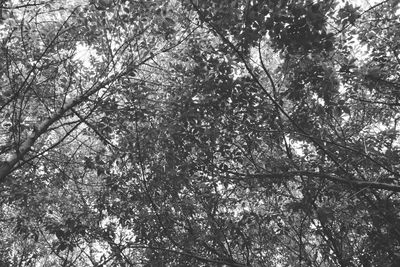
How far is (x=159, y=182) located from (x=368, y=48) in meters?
4.13

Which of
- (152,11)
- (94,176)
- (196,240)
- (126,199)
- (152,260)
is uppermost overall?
(152,11)

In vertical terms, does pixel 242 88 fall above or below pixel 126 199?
above

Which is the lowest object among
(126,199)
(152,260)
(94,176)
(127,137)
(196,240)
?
(152,260)

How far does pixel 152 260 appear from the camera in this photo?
4297mm

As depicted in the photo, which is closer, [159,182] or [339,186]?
[339,186]

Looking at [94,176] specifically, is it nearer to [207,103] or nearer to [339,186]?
[207,103]

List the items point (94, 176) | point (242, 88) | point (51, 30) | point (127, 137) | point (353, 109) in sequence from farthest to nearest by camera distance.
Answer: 1. point (94, 176)
2. point (353, 109)
3. point (51, 30)
4. point (127, 137)
5. point (242, 88)

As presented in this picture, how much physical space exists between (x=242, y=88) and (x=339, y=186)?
1.98 metres

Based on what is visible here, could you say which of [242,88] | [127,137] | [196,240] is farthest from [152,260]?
[242,88]

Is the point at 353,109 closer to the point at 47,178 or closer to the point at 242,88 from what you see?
the point at 242,88

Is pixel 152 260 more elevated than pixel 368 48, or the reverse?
pixel 368 48

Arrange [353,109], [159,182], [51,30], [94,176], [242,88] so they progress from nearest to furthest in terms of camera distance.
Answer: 1. [242,88]
2. [159,182]
3. [51,30]
4. [353,109]
5. [94,176]

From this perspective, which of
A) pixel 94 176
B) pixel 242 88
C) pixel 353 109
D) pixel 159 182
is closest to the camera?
pixel 242 88

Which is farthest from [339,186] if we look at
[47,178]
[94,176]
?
[94,176]
